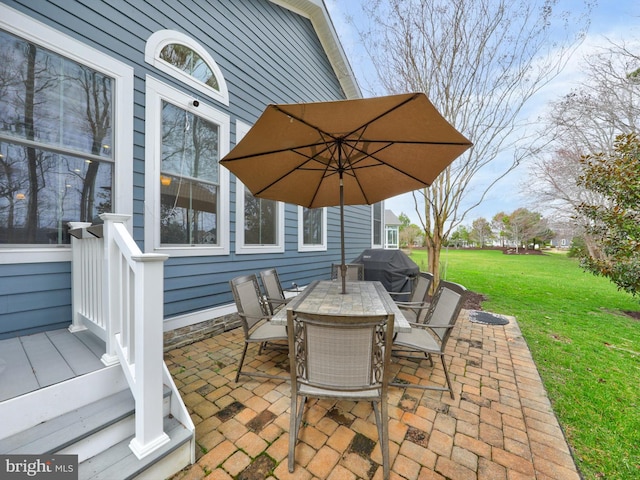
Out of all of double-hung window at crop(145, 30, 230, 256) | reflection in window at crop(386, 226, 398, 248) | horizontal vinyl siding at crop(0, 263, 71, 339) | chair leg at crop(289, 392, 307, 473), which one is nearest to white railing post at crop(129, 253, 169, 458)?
chair leg at crop(289, 392, 307, 473)

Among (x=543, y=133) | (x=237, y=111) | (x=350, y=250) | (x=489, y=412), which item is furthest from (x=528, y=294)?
(x=237, y=111)

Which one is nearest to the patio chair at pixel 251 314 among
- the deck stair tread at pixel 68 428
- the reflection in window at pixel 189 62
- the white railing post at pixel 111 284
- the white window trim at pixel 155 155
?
the white railing post at pixel 111 284

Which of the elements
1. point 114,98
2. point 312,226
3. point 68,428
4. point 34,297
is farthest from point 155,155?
point 312,226

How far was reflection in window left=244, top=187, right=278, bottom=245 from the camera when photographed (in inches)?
167

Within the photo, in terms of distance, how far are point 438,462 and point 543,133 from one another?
6.91 metres

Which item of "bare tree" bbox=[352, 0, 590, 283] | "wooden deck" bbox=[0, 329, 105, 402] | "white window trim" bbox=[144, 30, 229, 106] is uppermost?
"bare tree" bbox=[352, 0, 590, 283]

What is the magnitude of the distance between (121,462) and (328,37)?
7972 millimetres

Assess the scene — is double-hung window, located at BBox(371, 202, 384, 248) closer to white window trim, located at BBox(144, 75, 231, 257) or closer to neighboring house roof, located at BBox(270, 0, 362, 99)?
neighboring house roof, located at BBox(270, 0, 362, 99)

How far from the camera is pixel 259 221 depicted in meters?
4.50

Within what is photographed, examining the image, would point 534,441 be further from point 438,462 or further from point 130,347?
point 130,347

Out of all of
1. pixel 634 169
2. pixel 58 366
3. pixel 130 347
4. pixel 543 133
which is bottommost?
pixel 58 366

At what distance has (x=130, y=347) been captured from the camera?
5.15 ft

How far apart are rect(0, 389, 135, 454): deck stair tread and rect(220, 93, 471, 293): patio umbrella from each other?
2.02m

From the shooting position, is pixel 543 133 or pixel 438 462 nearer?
pixel 438 462
